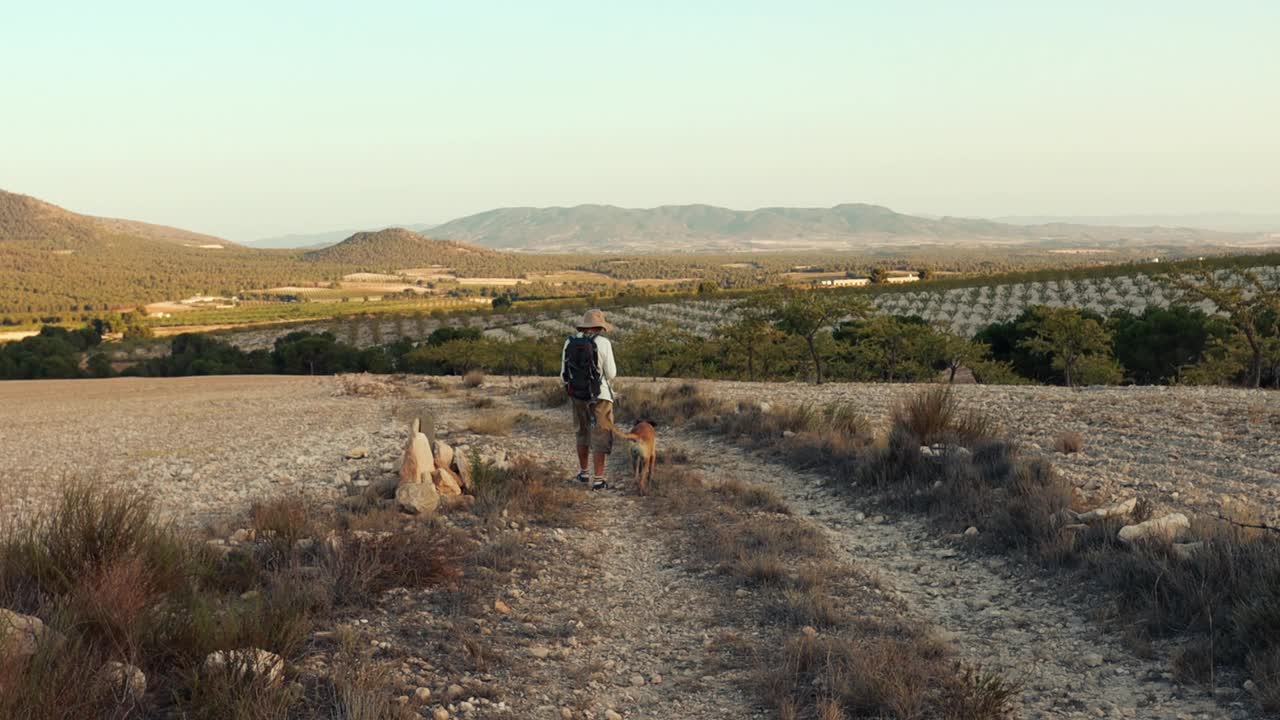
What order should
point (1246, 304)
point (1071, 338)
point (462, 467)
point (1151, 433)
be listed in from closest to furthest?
point (462, 467)
point (1151, 433)
point (1246, 304)
point (1071, 338)

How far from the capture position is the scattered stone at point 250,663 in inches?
160

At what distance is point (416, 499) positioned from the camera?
829 cm

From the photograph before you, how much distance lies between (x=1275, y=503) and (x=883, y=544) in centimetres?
357

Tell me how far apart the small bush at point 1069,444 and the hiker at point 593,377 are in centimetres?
580

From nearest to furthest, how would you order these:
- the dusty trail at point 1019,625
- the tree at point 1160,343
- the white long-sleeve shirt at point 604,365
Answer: the dusty trail at point 1019,625
the white long-sleeve shirt at point 604,365
the tree at point 1160,343

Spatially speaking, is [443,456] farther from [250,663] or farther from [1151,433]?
[1151,433]

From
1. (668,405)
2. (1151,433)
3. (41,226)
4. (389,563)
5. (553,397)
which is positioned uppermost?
(41,226)

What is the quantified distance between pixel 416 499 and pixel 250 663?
4.18 metres

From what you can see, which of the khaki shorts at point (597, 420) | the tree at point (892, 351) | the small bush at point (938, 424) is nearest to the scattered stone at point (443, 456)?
the khaki shorts at point (597, 420)

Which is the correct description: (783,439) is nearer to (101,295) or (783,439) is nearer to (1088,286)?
(1088,286)

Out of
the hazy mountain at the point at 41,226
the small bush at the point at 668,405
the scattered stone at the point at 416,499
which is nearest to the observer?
the scattered stone at the point at 416,499

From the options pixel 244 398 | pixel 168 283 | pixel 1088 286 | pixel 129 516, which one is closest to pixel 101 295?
pixel 168 283

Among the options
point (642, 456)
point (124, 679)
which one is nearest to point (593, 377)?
point (642, 456)

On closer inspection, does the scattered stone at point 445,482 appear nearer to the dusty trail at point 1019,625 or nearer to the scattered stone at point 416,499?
the scattered stone at point 416,499
